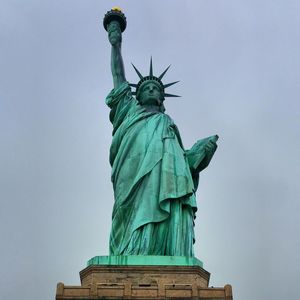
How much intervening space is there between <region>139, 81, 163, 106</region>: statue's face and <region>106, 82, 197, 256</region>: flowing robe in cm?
72

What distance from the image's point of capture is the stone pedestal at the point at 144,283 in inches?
435

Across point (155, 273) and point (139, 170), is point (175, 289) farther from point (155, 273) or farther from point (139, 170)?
point (139, 170)

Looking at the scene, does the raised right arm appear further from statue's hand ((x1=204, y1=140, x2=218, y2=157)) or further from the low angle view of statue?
statue's hand ((x1=204, y1=140, x2=218, y2=157))

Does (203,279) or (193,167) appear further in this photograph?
(193,167)

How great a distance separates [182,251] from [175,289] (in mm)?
A: 2306

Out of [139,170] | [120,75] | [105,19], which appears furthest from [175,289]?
[105,19]

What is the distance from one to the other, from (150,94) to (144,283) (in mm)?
6713

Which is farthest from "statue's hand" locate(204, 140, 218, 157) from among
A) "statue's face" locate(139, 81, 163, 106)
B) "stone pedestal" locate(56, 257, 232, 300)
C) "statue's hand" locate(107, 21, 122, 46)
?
"statue's hand" locate(107, 21, 122, 46)

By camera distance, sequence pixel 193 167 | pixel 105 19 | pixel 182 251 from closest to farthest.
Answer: pixel 182 251, pixel 193 167, pixel 105 19

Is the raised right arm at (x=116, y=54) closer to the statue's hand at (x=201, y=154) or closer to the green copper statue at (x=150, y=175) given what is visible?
the green copper statue at (x=150, y=175)

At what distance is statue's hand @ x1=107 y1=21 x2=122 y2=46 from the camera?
761 inches

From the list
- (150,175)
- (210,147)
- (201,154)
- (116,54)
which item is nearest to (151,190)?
(150,175)

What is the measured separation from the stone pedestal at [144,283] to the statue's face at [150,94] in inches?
231

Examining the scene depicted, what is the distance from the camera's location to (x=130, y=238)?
13.6 m
